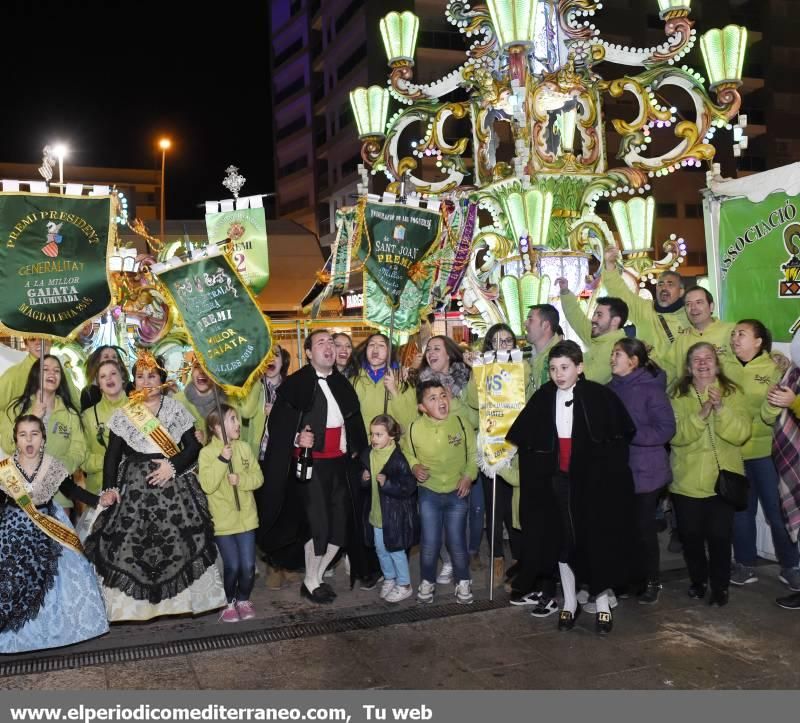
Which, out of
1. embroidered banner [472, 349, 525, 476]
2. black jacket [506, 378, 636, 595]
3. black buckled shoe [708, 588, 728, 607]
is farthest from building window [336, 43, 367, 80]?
black buckled shoe [708, 588, 728, 607]

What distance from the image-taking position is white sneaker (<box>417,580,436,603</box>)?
236 inches

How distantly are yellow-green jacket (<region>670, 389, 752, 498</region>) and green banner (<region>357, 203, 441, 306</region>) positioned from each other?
233 cm

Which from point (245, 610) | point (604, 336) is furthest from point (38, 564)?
point (604, 336)

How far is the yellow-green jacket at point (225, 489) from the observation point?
5.61 m

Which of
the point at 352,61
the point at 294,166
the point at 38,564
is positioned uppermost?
the point at 352,61

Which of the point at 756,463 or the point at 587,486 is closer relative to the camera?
the point at 587,486

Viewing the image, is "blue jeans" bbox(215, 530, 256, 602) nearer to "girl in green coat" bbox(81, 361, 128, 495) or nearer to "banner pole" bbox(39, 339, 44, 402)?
"girl in green coat" bbox(81, 361, 128, 495)

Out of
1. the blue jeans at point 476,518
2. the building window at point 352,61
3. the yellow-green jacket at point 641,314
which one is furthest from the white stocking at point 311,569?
the building window at point 352,61

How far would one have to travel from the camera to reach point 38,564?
516 centimetres

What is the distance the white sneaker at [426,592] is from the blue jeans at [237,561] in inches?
48.8

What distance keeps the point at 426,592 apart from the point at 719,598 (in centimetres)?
206

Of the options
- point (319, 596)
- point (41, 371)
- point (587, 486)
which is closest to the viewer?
point (587, 486)

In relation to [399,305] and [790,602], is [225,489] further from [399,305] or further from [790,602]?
[790,602]
